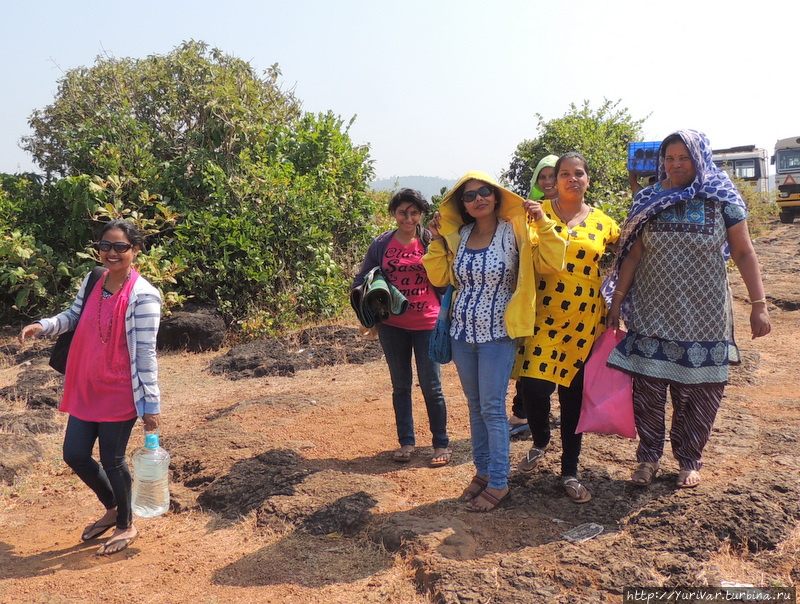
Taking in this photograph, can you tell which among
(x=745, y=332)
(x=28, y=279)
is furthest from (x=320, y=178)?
(x=745, y=332)

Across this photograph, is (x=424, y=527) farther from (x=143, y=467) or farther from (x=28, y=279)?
(x=28, y=279)

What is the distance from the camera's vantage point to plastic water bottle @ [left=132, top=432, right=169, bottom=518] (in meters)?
3.62

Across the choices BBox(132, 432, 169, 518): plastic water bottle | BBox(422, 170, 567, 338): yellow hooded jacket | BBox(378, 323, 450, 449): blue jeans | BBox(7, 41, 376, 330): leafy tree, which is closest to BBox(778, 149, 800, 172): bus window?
BBox(7, 41, 376, 330): leafy tree

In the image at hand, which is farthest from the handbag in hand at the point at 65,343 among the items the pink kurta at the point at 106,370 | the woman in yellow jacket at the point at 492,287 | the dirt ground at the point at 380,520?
the woman in yellow jacket at the point at 492,287

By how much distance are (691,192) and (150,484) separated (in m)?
3.00

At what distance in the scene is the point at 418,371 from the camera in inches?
173

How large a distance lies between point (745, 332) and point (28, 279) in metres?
8.03

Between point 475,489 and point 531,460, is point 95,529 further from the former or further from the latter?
point 531,460

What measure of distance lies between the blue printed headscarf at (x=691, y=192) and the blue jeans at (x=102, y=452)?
2.60m

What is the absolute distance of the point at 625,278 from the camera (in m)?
3.70

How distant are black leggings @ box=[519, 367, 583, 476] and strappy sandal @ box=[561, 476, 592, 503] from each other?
44 millimetres

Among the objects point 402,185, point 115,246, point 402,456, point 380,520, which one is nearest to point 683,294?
point 380,520

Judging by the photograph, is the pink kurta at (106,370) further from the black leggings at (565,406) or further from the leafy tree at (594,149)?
the leafy tree at (594,149)

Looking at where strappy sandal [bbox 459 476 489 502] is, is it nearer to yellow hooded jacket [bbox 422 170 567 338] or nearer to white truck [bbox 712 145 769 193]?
yellow hooded jacket [bbox 422 170 567 338]
